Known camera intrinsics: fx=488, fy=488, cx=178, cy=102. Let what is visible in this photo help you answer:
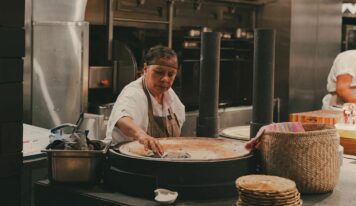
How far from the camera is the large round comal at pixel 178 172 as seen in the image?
208 centimetres

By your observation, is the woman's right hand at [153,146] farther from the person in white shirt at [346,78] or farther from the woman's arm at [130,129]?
the person in white shirt at [346,78]

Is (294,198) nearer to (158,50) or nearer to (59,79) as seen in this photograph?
(158,50)

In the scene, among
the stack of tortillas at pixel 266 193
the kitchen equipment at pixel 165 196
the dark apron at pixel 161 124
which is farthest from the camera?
the dark apron at pixel 161 124

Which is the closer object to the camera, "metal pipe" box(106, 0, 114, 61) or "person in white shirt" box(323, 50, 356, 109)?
"person in white shirt" box(323, 50, 356, 109)

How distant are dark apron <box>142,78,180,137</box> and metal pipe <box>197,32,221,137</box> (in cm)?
28

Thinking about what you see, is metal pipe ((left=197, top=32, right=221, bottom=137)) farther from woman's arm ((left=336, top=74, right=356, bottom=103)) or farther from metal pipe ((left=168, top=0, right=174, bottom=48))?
metal pipe ((left=168, top=0, right=174, bottom=48))

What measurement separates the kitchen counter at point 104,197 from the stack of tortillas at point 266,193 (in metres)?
0.24

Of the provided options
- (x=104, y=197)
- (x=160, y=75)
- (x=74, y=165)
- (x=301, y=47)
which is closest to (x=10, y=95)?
(x=74, y=165)

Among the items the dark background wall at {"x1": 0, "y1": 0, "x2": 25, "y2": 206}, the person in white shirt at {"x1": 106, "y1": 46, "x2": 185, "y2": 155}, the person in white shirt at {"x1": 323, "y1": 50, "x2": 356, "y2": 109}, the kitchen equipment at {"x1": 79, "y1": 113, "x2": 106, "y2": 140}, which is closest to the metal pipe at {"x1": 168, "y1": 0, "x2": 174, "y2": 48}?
the kitchen equipment at {"x1": 79, "y1": 113, "x2": 106, "y2": 140}

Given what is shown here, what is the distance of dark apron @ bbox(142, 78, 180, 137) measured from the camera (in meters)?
3.00

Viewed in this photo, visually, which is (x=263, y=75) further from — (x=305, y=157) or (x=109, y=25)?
(x=109, y=25)

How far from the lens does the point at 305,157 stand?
213cm

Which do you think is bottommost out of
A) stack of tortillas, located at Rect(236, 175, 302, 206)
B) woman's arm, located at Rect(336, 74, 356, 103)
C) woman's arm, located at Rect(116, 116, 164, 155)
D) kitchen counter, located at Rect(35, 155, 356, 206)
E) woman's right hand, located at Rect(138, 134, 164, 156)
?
kitchen counter, located at Rect(35, 155, 356, 206)

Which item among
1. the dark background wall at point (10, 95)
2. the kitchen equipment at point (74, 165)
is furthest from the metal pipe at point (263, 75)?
the dark background wall at point (10, 95)
